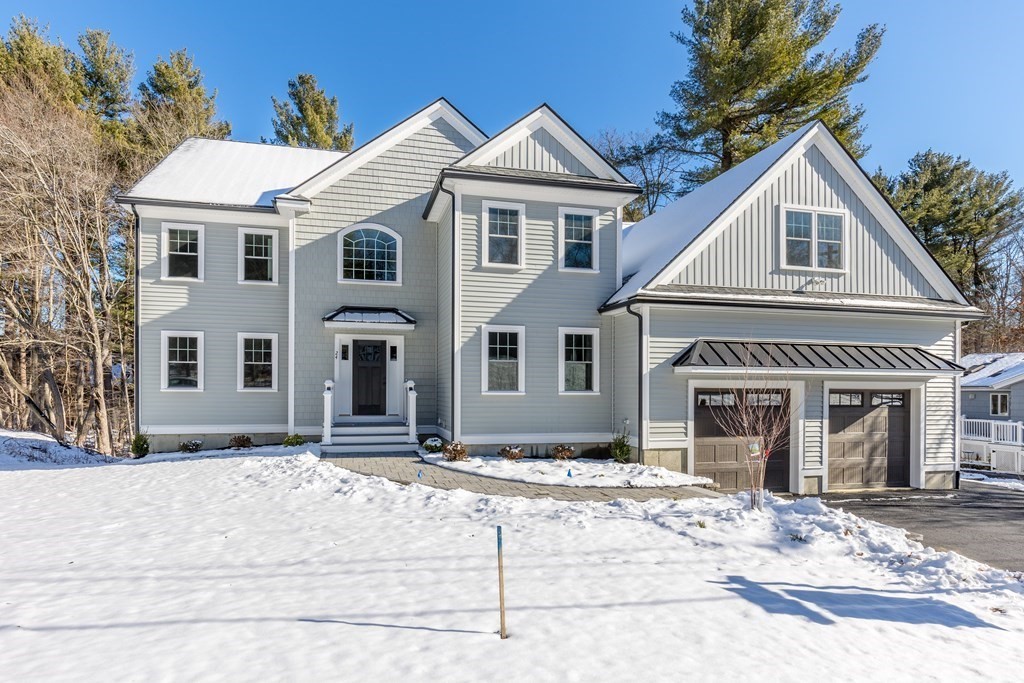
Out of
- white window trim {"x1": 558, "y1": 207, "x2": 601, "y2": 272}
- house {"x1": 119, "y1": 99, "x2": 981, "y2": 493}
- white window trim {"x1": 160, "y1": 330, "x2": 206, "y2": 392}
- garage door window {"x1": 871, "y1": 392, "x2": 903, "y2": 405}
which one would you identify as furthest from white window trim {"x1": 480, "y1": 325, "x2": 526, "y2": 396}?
garage door window {"x1": 871, "y1": 392, "x2": 903, "y2": 405}

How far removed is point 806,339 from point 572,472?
6548mm

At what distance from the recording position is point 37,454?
13945 mm

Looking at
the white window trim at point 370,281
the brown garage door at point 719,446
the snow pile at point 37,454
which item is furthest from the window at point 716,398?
the snow pile at point 37,454

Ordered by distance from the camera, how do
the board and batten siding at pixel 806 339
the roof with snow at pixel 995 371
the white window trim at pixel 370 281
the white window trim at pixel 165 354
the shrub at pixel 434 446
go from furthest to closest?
the roof with snow at pixel 995 371 < the white window trim at pixel 370 281 < the white window trim at pixel 165 354 < the shrub at pixel 434 446 < the board and batten siding at pixel 806 339

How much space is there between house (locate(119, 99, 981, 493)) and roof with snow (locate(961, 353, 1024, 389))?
11.8 metres

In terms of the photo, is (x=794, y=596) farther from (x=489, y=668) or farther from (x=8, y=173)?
(x=8, y=173)

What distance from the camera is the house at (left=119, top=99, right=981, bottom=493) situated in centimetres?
1205

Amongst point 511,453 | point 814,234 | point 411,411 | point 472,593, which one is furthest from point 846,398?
point 472,593

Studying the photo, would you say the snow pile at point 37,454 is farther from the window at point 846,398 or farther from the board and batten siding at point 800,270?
the window at point 846,398

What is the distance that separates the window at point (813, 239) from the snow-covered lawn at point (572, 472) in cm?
601

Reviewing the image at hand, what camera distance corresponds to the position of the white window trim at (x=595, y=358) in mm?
12641

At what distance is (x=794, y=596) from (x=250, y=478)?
888 cm

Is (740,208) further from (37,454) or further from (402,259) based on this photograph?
(37,454)

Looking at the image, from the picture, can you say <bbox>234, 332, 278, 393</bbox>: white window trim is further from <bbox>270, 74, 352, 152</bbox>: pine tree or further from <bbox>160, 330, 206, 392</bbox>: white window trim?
<bbox>270, 74, 352, 152</bbox>: pine tree
